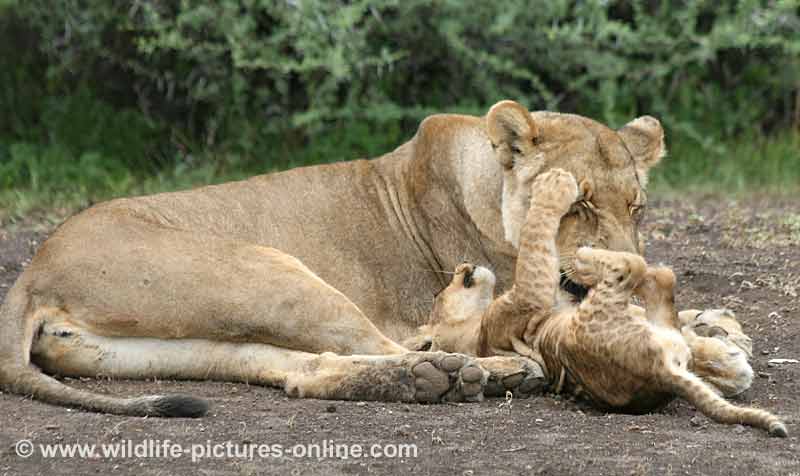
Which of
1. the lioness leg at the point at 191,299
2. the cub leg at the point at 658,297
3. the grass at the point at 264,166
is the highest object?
the cub leg at the point at 658,297

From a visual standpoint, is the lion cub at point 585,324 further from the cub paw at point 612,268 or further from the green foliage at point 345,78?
the green foliage at point 345,78

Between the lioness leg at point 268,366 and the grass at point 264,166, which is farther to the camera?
the grass at point 264,166

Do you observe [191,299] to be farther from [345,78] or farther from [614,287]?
[345,78]

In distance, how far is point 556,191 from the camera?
427 cm

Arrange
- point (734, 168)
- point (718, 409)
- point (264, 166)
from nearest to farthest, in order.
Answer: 1. point (718, 409)
2. point (734, 168)
3. point (264, 166)

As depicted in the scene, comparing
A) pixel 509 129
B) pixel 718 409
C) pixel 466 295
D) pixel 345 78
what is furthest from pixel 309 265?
pixel 345 78

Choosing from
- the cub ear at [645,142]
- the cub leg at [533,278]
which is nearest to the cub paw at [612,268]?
the cub leg at [533,278]

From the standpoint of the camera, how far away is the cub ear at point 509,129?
4461mm

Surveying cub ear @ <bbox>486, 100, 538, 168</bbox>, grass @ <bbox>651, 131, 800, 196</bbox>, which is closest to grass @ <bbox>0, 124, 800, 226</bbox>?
grass @ <bbox>651, 131, 800, 196</bbox>

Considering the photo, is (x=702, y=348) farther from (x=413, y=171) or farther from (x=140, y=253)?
(x=140, y=253)

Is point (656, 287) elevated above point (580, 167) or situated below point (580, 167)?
below

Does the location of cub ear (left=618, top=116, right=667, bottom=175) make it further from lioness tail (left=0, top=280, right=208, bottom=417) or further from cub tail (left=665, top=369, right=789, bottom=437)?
lioness tail (left=0, top=280, right=208, bottom=417)

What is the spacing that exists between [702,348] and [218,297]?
149 cm

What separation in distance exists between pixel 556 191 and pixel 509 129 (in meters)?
0.35
